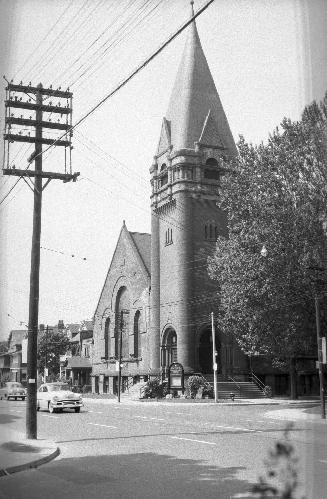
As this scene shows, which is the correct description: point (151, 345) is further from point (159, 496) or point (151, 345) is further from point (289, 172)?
point (159, 496)

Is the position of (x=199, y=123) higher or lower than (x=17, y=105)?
higher

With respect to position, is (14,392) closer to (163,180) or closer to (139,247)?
(139,247)

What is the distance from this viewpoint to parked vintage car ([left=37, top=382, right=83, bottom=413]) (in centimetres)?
3027

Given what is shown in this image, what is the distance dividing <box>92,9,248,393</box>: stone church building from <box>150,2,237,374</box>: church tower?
89 mm

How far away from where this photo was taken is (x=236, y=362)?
174 feet

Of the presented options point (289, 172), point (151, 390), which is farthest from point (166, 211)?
point (289, 172)

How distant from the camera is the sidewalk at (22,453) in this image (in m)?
11.8

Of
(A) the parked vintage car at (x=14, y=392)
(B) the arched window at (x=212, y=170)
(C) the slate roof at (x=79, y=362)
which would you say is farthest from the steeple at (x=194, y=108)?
(C) the slate roof at (x=79, y=362)

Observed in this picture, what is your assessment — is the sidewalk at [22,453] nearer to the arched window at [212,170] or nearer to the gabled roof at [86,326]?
the arched window at [212,170]

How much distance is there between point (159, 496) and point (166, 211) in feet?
160

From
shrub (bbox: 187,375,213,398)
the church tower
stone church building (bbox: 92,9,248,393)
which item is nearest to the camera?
shrub (bbox: 187,375,213,398)

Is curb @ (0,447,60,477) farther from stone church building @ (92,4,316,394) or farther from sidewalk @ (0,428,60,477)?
stone church building @ (92,4,316,394)

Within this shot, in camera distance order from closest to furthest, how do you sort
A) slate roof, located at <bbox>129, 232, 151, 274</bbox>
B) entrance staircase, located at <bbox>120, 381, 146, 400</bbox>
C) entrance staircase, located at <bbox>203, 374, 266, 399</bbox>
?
entrance staircase, located at <bbox>203, 374, 266, 399</bbox>, entrance staircase, located at <bbox>120, 381, 146, 400</bbox>, slate roof, located at <bbox>129, 232, 151, 274</bbox>

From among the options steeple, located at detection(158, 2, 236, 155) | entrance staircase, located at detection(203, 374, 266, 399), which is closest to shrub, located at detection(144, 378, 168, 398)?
entrance staircase, located at detection(203, 374, 266, 399)
